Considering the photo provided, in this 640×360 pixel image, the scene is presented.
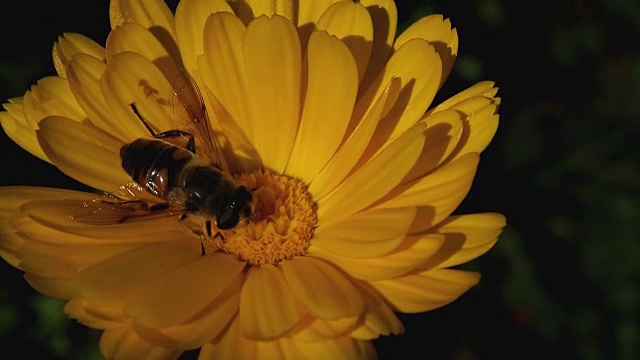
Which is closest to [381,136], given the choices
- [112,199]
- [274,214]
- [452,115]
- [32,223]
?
[452,115]

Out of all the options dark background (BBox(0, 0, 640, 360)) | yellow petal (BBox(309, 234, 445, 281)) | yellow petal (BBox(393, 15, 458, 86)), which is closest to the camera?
yellow petal (BBox(309, 234, 445, 281))

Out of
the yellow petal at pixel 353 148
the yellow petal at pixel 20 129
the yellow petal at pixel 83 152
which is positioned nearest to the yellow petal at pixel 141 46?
the yellow petal at pixel 83 152

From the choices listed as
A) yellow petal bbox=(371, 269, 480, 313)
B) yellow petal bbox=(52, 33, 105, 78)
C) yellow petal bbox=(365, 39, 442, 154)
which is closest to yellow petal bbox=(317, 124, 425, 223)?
yellow petal bbox=(365, 39, 442, 154)

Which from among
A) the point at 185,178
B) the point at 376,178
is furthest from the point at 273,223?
the point at 376,178

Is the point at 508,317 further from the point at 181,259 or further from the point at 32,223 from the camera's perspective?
the point at 32,223

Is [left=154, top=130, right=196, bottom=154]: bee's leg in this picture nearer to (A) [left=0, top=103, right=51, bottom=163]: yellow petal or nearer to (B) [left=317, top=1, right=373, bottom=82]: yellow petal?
(A) [left=0, top=103, right=51, bottom=163]: yellow petal

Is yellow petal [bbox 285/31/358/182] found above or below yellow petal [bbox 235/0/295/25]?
below
